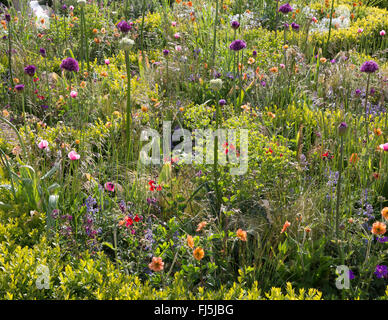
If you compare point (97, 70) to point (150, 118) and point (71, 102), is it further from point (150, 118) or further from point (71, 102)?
point (150, 118)

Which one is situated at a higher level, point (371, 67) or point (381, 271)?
point (371, 67)

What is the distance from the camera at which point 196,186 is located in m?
2.63

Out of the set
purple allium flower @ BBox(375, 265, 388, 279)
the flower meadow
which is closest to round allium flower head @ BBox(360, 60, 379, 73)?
the flower meadow

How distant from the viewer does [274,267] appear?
2176 mm

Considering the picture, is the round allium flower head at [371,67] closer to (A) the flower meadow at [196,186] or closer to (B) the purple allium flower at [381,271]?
(A) the flower meadow at [196,186]

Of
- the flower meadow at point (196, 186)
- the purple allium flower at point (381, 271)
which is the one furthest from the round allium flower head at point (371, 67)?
the purple allium flower at point (381, 271)

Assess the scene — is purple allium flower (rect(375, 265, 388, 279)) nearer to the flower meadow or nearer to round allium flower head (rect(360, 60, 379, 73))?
the flower meadow

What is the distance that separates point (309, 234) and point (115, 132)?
164 cm

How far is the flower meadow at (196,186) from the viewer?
197cm

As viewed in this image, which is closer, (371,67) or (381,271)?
Result: (381,271)

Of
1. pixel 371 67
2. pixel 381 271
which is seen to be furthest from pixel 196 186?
pixel 371 67

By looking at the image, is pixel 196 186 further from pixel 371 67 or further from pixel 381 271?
pixel 371 67

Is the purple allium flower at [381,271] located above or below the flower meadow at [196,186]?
below
